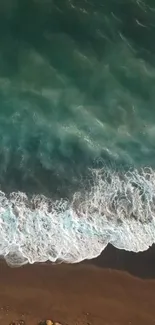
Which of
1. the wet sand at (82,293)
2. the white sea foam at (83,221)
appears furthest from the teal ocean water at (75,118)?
the wet sand at (82,293)

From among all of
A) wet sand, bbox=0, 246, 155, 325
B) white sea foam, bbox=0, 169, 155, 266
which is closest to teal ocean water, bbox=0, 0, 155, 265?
white sea foam, bbox=0, 169, 155, 266

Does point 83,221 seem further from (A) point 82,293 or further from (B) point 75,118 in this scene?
(B) point 75,118

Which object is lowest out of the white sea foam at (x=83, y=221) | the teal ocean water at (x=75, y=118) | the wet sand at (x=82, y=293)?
the wet sand at (x=82, y=293)

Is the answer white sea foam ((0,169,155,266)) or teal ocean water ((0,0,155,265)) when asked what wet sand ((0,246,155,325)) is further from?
teal ocean water ((0,0,155,265))

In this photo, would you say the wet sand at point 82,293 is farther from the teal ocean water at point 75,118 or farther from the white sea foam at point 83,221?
the teal ocean water at point 75,118

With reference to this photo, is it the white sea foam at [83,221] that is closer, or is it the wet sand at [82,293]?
the wet sand at [82,293]

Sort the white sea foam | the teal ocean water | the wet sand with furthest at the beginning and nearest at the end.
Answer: the teal ocean water < the white sea foam < the wet sand
